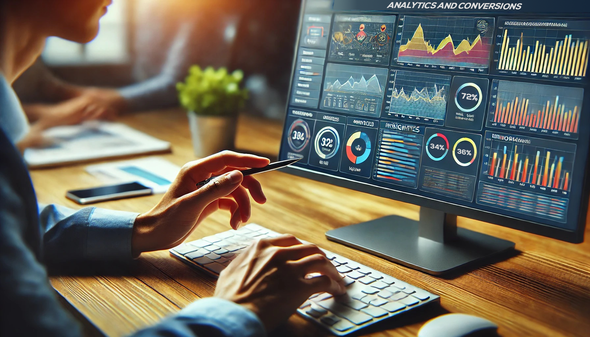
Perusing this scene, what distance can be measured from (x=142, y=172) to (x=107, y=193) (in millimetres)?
206

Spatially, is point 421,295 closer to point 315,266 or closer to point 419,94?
point 315,266

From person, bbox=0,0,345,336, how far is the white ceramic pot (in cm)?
55

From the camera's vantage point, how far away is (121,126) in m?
2.01

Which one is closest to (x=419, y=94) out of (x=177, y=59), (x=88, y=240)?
(x=88, y=240)

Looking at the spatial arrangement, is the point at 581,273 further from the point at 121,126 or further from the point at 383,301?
the point at 121,126

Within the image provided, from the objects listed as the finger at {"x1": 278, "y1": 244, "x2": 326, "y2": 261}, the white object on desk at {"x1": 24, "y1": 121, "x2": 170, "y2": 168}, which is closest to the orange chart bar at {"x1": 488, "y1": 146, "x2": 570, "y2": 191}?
the finger at {"x1": 278, "y1": 244, "x2": 326, "y2": 261}

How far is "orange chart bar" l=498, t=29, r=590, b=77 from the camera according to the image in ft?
2.65

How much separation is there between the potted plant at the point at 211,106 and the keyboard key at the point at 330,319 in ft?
3.31

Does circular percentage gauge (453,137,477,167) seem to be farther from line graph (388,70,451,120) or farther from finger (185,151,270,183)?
finger (185,151,270,183)

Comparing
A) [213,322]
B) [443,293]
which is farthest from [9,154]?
[443,293]

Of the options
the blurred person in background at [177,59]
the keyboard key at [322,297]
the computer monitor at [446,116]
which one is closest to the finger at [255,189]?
the computer monitor at [446,116]

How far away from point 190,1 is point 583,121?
2.11 meters

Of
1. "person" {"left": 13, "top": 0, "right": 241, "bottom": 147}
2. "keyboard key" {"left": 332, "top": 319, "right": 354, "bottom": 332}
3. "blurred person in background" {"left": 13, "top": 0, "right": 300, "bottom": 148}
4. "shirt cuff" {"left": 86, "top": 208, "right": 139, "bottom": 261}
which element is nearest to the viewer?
"keyboard key" {"left": 332, "top": 319, "right": 354, "bottom": 332}

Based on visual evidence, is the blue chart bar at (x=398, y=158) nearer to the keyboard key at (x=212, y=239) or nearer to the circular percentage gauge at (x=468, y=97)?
the circular percentage gauge at (x=468, y=97)
